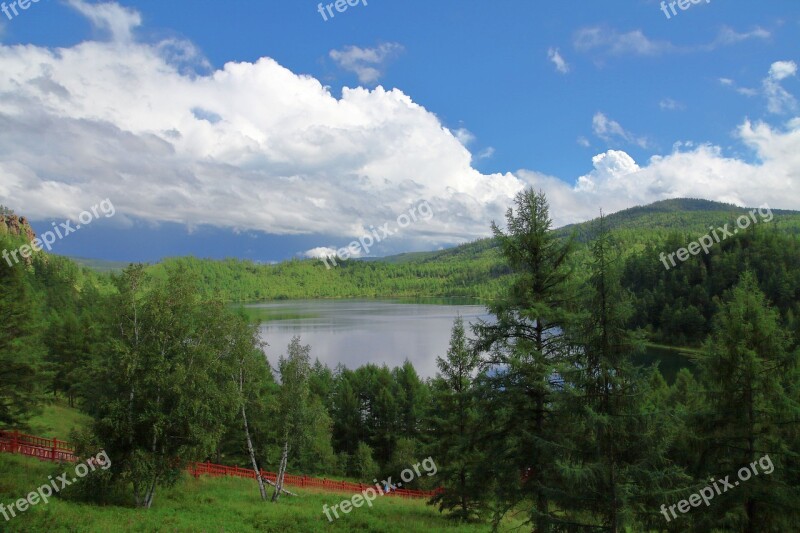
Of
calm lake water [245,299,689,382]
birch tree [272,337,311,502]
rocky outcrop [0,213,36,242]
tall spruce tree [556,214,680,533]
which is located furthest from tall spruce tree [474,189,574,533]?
rocky outcrop [0,213,36,242]

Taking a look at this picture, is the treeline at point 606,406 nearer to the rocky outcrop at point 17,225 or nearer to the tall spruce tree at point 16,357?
the tall spruce tree at point 16,357

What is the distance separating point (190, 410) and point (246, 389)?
3.33 m

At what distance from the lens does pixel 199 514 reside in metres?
15.7

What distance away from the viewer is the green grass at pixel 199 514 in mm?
12797

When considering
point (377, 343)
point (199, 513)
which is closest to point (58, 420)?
point (199, 513)

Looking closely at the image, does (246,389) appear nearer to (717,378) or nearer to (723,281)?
(717,378)

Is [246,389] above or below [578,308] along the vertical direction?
below

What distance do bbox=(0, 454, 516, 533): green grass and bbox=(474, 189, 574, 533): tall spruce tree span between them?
610 cm

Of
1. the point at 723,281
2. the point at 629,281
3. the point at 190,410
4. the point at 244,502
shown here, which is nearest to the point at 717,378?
the point at 190,410

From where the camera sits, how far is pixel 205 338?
17375 millimetres

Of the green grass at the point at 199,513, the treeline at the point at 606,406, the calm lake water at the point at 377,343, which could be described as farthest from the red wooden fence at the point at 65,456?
the calm lake water at the point at 377,343

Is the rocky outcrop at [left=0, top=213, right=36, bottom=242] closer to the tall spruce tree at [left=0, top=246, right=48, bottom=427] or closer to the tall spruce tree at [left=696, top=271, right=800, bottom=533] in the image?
the tall spruce tree at [left=0, top=246, right=48, bottom=427]

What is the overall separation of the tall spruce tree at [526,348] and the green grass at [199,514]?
6098mm

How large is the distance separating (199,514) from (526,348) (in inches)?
496
